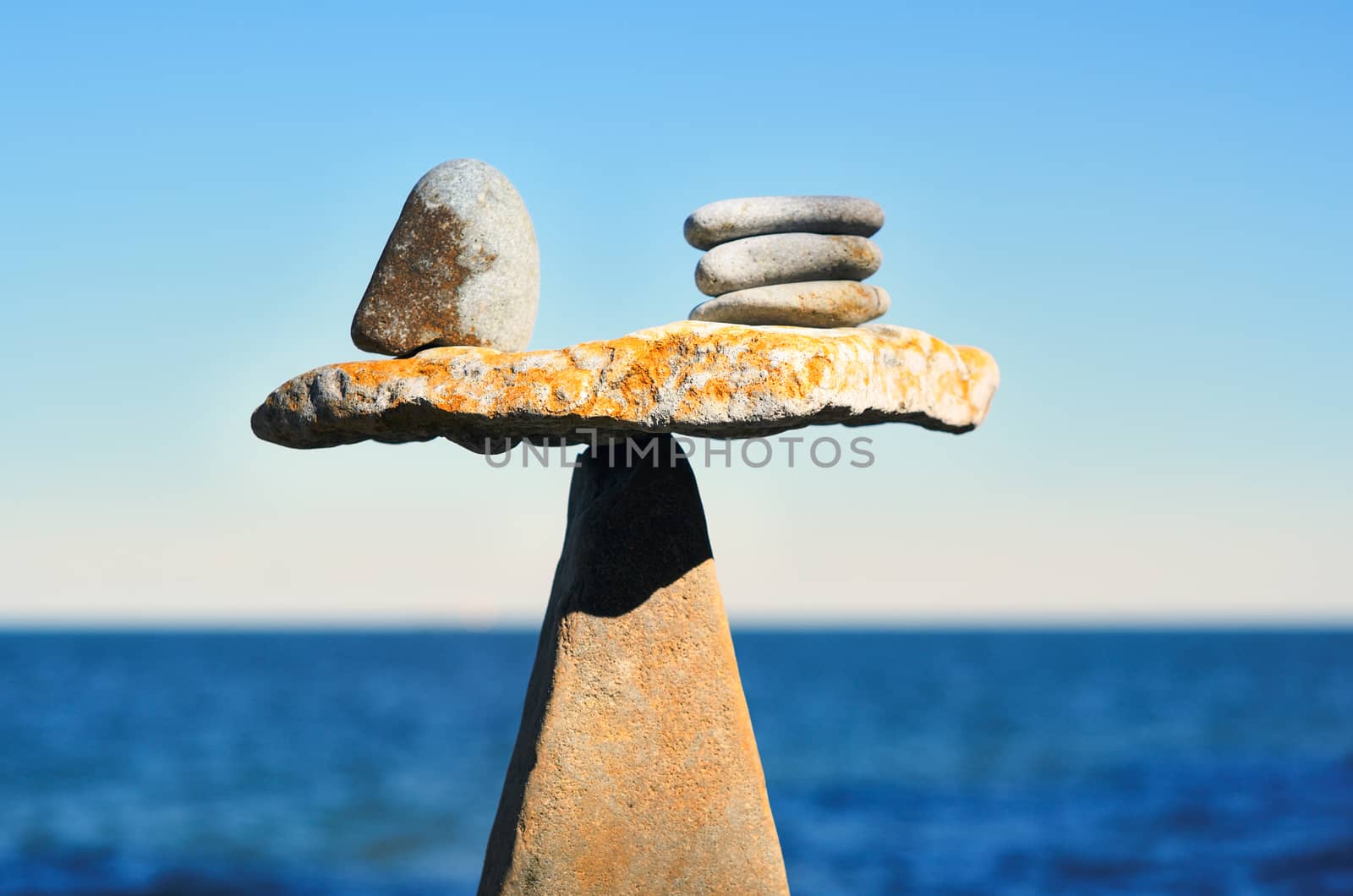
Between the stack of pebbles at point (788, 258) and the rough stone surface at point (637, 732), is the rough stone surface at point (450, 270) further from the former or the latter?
the rough stone surface at point (637, 732)

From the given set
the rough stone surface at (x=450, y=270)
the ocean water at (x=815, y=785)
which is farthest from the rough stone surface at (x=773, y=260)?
the ocean water at (x=815, y=785)

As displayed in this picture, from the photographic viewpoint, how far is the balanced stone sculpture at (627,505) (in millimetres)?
4922

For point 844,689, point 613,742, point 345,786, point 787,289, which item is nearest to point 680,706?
point 613,742

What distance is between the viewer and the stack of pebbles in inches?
215

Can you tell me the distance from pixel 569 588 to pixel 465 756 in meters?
24.3

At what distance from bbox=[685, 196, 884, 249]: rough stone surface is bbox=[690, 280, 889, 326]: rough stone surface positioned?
262 millimetres

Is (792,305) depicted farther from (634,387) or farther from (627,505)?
(627,505)

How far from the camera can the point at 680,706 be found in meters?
5.80

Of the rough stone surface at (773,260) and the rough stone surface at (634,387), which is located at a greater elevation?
the rough stone surface at (773,260)

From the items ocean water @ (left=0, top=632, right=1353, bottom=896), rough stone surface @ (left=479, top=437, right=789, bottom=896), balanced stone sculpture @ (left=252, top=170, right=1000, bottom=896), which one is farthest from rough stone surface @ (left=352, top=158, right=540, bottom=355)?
ocean water @ (left=0, top=632, right=1353, bottom=896)

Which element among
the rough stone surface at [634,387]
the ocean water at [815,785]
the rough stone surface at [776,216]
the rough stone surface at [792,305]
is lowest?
the ocean water at [815,785]

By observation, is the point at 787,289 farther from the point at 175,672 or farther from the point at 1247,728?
the point at 175,672

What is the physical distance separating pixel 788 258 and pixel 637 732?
2.18 meters

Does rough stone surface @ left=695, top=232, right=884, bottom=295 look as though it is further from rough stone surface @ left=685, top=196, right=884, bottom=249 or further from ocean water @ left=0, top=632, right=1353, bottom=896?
ocean water @ left=0, top=632, right=1353, bottom=896
